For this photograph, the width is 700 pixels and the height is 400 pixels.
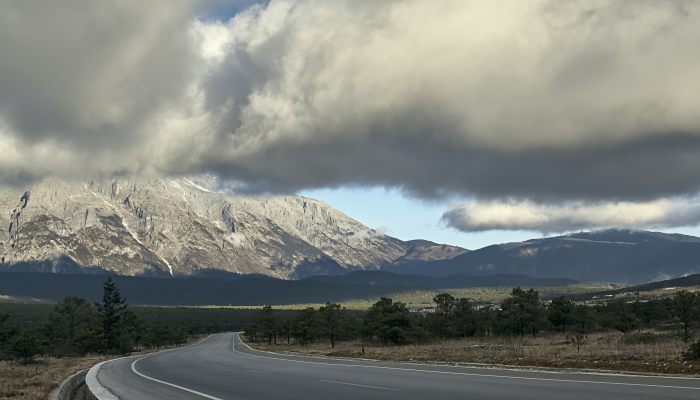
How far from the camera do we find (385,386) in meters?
28.4

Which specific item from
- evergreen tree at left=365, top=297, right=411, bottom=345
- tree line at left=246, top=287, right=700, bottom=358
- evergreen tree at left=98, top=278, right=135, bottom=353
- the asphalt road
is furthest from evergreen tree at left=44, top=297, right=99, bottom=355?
the asphalt road

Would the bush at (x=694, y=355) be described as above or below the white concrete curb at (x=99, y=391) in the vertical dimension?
above

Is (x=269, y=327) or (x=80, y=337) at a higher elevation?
(x=269, y=327)

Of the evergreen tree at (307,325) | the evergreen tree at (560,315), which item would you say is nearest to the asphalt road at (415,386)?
the evergreen tree at (560,315)

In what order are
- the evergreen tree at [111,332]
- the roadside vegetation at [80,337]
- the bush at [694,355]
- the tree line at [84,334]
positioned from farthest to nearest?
the evergreen tree at [111,332] → the tree line at [84,334] → the roadside vegetation at [80,337] → the bush at [694,355]

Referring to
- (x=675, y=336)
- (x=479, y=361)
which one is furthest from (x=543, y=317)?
(x=479, y=361)

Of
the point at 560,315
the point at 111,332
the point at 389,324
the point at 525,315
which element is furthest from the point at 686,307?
the point at 111,332

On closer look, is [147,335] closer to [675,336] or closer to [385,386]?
[675,336]

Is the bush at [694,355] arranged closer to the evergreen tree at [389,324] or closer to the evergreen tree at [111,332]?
the evergreen tree at [389,324]

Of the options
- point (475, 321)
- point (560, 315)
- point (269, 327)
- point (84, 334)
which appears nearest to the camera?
point (560, 315)

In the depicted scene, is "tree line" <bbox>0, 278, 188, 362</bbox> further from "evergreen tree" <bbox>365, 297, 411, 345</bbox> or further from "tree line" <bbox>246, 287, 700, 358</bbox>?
"evergreen tree" <bbox>365, 297, 411, 345</bbox>

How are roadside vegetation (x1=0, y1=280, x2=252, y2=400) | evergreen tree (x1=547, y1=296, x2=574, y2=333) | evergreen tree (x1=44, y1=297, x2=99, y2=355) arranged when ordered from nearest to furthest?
roadside vegetation (x1=0, y1=280, x2=252, y2=400) < evergreen tree (x1=547, y1=296, x2=574, y2=333) < evergreen tree (x1=44, y1=297, x2=99, y2=355)

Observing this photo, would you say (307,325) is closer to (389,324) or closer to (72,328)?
(389,324)

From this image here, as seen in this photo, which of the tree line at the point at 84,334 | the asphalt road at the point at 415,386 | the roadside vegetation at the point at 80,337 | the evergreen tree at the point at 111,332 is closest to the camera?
the asphalt road at the point at 415,386
